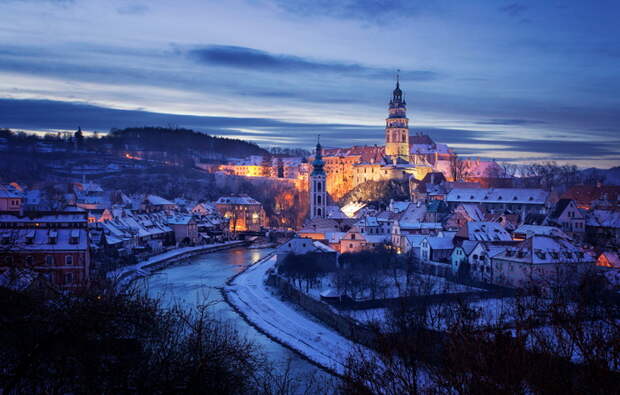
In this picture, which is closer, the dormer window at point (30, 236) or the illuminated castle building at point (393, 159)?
the dormer window at point (30, 236)

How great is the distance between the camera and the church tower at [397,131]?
180 feet

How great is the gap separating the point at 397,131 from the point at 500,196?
1905cm

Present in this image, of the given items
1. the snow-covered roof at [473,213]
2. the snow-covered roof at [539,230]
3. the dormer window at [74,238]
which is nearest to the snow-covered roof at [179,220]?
the snow-covered roof at [473,213]

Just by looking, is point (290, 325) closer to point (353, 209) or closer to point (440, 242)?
point (440, 242)

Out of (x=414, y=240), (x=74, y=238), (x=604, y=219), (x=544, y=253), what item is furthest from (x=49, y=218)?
(x=604, y=219)

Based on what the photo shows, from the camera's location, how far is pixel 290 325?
1557 cm

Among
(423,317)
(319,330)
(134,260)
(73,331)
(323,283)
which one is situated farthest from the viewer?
(134,260)

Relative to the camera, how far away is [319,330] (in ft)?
49.4

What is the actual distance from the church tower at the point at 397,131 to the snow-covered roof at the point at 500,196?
15.6 metres

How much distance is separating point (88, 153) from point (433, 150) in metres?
46.3

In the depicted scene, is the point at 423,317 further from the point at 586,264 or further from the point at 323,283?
the point at 586,264

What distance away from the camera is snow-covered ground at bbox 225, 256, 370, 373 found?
13.1m

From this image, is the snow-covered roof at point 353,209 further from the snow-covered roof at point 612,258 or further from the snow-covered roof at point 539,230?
the snow-covered roof at point 612,258

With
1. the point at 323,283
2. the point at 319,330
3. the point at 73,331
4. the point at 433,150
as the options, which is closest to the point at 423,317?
the point at 319,330
